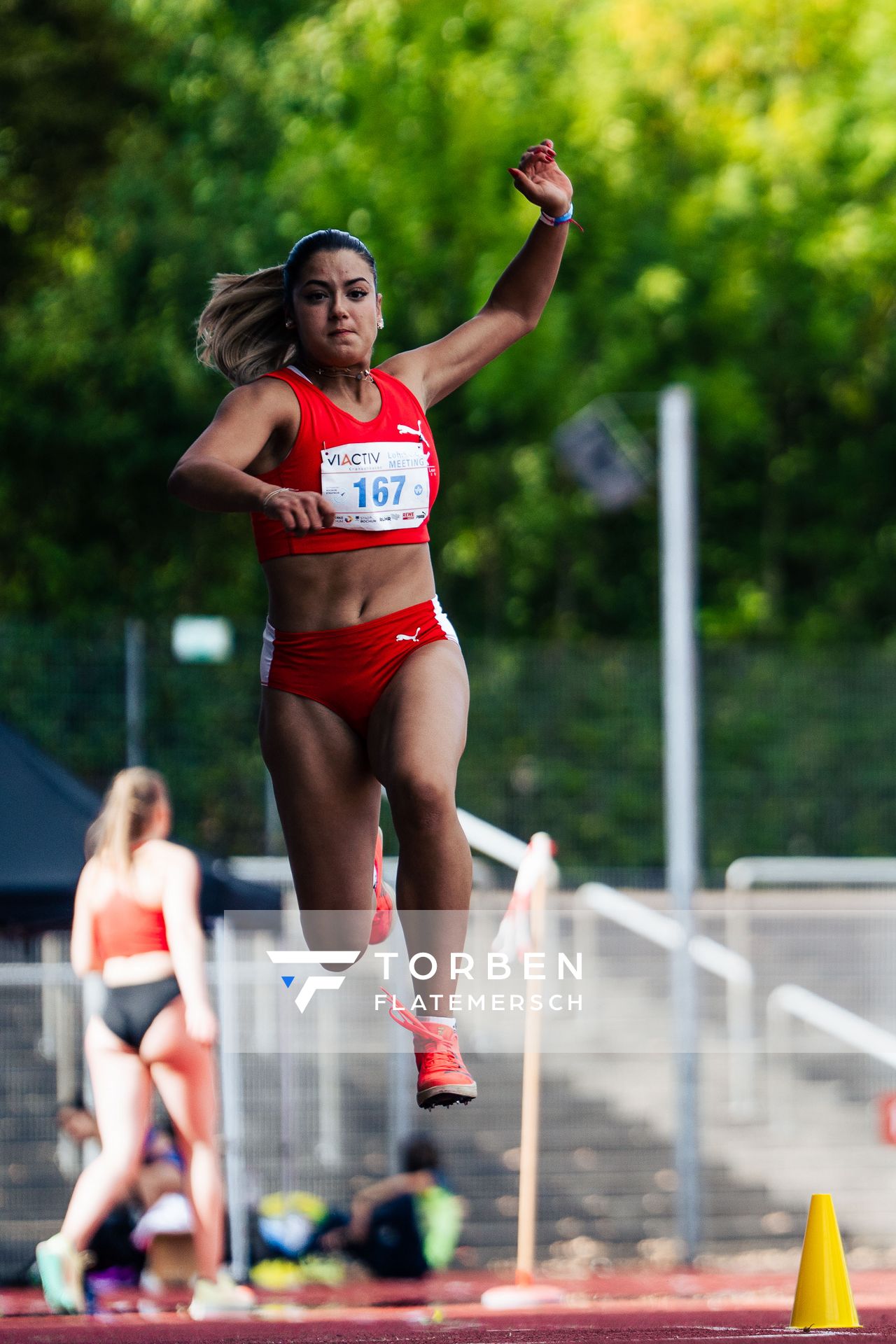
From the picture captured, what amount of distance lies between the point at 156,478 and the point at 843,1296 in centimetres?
1359

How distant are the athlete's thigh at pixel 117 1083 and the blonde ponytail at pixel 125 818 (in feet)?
2.16

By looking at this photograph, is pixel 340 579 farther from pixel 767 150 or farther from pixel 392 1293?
pixel 767 150

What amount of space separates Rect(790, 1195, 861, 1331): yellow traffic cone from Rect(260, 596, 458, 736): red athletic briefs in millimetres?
2063

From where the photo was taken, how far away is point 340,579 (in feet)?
12.5

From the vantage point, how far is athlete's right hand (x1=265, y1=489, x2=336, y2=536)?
3.27 meters

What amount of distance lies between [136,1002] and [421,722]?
11.0ft

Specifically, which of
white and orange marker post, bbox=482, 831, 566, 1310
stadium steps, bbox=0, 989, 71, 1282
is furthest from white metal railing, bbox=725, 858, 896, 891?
stadium steps, bbox=0, 989, 71, 1282

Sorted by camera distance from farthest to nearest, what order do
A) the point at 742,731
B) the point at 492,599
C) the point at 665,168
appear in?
the point at 665,168 → the point at 492,599 → the point at 742,731

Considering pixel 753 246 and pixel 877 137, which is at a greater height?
pixel 877 137

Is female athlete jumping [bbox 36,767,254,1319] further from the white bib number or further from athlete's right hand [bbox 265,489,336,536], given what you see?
athlete's right hand [bbox 265,489,336,536]

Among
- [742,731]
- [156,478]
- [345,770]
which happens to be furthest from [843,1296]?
[156,478]

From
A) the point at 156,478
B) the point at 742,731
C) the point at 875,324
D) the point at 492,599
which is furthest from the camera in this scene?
the point at 875,324

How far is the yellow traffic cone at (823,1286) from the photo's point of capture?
191 inches

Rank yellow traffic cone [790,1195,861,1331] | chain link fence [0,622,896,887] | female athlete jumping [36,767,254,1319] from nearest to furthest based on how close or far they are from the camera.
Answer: yellow traffic cone [790,1195,861,1331] → female athlete jumping [36,767,254,1319] → chain link fence [0,622,896,887]
